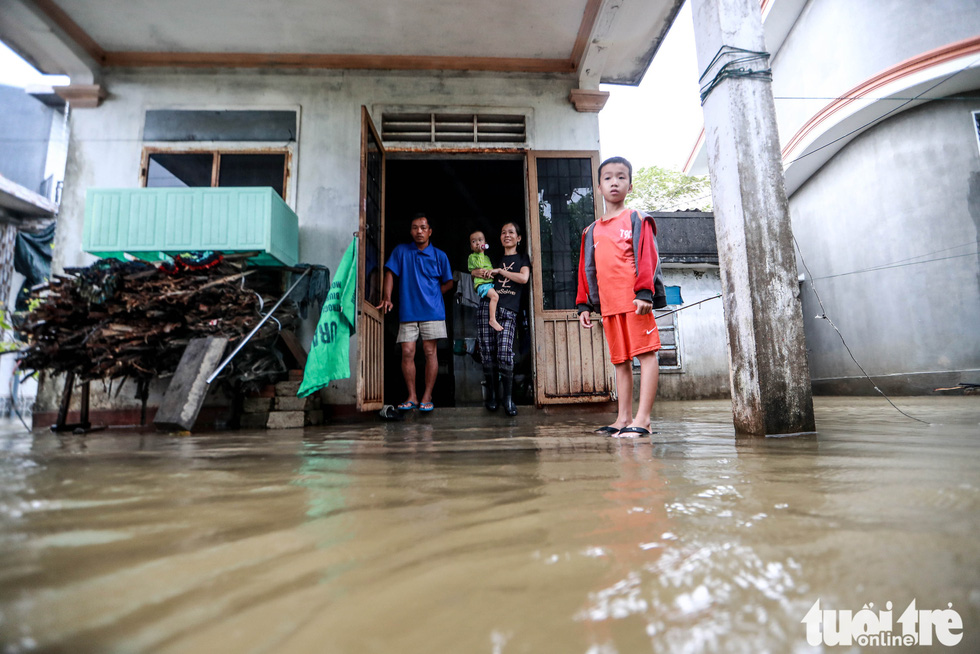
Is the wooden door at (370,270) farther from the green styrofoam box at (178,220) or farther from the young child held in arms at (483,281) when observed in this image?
the young child held in arms at (483,281)

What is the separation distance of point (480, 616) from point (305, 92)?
5.79 meters

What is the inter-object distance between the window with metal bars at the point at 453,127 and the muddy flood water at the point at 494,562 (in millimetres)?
4670

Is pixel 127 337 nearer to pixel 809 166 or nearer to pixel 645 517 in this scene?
pixel 645 517

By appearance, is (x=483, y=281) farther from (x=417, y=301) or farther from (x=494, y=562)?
(x=494, y=562)

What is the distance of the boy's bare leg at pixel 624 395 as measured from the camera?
8.68ft

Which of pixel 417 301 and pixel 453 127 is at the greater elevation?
pixel 453 127

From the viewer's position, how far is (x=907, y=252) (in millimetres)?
7266

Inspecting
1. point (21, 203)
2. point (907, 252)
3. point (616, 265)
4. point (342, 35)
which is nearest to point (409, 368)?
point (616, 265)

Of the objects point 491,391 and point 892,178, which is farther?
point 892,178

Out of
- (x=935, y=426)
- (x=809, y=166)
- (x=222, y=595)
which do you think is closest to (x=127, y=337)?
(x=222, y=595)

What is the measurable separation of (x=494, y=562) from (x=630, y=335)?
2.17m

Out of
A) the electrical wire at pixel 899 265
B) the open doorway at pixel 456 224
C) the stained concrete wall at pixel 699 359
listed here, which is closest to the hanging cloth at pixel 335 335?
the open doorway at pixel 456 224

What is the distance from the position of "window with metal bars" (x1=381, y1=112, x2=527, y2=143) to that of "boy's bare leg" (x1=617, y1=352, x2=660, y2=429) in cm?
355

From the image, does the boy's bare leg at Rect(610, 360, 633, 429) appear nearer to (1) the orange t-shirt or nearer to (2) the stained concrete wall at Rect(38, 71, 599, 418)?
(1) the orange t-shirt
